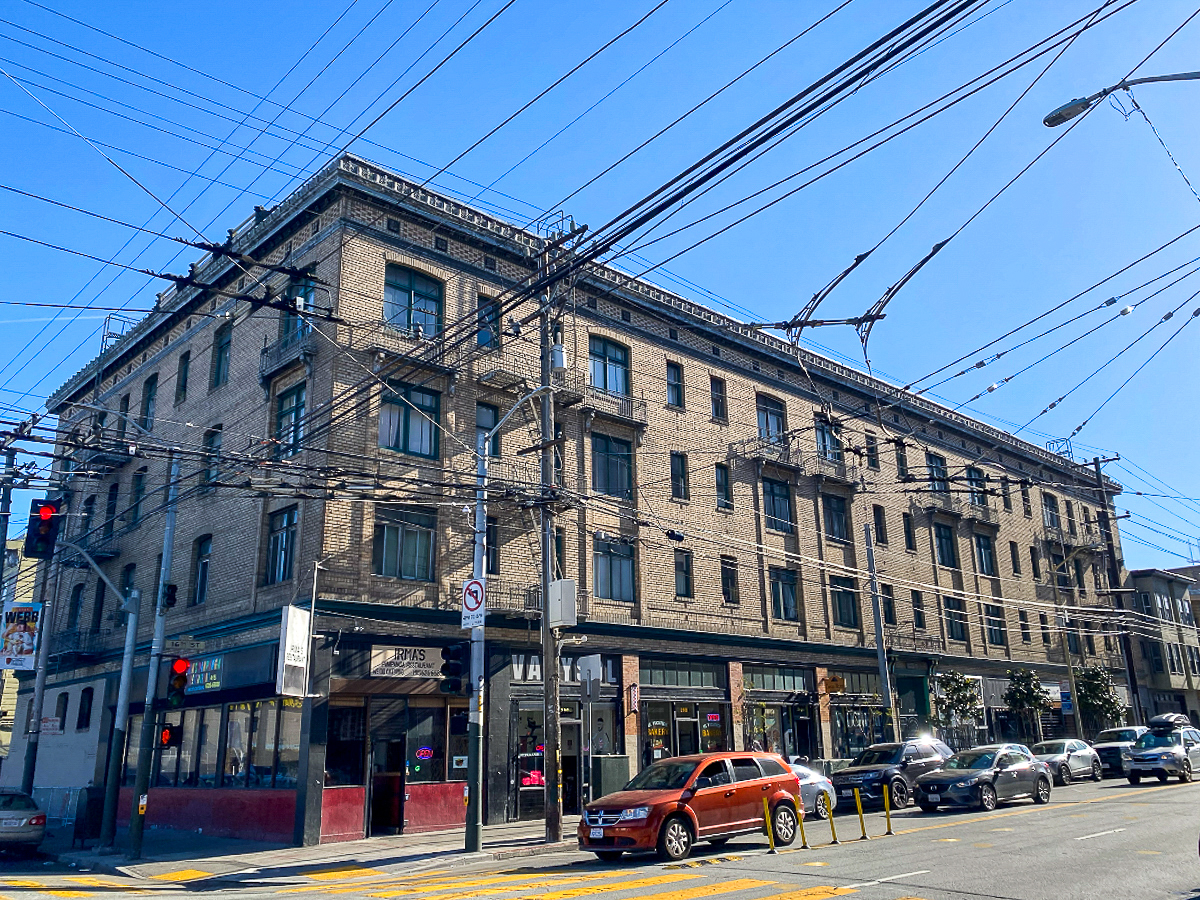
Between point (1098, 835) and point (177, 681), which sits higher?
point (177, 681)

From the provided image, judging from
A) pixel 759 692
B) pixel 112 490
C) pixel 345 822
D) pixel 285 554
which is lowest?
pixel 345 822

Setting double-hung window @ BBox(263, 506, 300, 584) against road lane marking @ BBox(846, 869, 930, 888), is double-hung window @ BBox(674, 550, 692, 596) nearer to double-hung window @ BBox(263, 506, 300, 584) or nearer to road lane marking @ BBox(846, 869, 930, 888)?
double-hung window @ BBox(263, 506, 300, 584)

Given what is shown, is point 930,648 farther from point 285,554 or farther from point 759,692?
point 285,554

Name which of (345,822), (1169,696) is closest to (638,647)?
(345,822)

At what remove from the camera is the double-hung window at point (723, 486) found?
3328 cm

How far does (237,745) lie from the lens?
2448 centimetres

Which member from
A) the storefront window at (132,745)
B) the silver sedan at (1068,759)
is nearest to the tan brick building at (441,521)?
the storefront window at (132,745)

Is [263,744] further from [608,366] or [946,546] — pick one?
[946,546]

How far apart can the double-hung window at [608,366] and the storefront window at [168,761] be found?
15873 millimetres

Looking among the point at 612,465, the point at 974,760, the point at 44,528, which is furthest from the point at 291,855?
the point at 974,760

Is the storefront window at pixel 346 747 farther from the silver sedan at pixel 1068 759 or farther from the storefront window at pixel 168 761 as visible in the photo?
the silver sedan at pixel 1068 759

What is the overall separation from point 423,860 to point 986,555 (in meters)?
35.9

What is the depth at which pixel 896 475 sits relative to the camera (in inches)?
1645

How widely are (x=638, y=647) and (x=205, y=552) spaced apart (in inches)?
518
